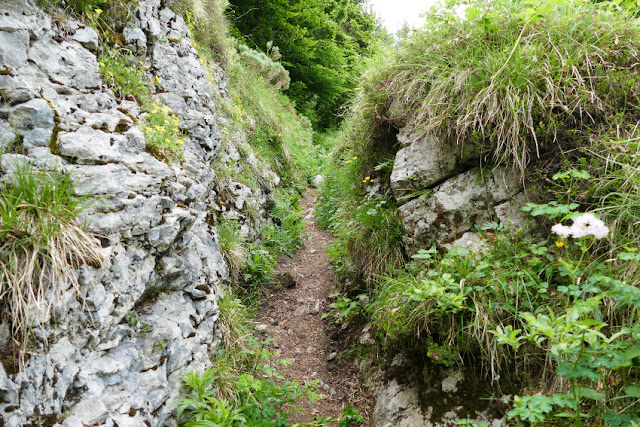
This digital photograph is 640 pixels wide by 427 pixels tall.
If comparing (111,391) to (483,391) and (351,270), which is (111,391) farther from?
(351,270)

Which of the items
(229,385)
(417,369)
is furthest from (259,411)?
(417,369)

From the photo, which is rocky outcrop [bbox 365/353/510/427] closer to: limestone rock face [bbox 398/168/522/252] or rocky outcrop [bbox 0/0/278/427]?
limestone rock face [bbox 398/168/522/252]

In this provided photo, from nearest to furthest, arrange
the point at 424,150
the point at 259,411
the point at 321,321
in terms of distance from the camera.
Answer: the point at 259,411
the point at 424,150
the point at 321,321

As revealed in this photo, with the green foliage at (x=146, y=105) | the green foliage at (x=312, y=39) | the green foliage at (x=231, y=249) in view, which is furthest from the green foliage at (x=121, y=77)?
the green foliage at (x=312, y=39)

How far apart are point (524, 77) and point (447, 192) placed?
1333 mm

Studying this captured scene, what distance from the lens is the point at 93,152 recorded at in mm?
2734

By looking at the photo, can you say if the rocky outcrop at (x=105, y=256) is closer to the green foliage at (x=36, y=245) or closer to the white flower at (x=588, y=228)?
the green foliage at (x=36, y=245)

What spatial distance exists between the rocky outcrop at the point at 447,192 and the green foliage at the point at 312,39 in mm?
8404

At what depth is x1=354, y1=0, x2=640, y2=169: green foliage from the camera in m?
3.12

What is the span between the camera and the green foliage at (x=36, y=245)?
193 centimetres

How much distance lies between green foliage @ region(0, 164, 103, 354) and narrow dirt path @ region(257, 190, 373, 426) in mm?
2467

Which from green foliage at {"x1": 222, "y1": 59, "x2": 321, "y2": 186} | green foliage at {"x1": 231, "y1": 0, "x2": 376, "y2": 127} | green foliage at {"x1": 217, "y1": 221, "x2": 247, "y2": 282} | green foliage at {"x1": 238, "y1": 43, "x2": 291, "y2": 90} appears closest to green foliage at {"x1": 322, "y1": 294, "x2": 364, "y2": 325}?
green foliage at {"x1": 217, "y1": 221, "x2": 247, "y2": 282}

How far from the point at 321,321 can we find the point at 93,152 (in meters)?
3.50

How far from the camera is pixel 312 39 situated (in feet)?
49.3
